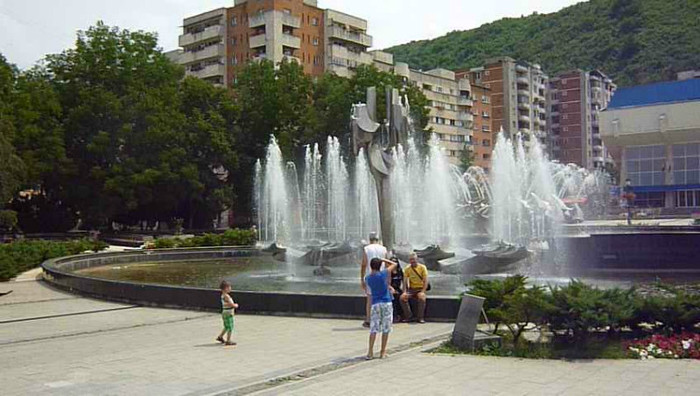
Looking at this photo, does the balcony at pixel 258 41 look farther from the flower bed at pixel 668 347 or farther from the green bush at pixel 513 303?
the flower bed at pixel 668 347

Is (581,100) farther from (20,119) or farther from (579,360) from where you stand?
(579,360)

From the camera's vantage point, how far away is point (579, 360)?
9336 mm

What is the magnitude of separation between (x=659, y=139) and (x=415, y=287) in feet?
252

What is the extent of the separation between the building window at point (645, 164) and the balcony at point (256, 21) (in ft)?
148

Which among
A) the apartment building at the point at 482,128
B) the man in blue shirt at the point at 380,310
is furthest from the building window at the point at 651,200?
the man in blue shirt at the point at 380,310

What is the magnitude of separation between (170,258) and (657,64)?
393 ft

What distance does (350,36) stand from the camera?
274 ft

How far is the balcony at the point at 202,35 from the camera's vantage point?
8188 centimetres

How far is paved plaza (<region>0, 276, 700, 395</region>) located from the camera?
806 cm

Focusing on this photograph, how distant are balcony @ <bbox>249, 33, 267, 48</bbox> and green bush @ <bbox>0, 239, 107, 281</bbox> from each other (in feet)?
149

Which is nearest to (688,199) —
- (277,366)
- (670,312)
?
(670,312)

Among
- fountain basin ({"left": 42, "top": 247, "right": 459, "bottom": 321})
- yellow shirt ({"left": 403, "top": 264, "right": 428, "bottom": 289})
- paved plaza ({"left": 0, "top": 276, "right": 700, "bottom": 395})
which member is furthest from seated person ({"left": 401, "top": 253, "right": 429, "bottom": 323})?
paved plaza ({"left": 0, "top": 276, "right": 700, "bottom": 395})

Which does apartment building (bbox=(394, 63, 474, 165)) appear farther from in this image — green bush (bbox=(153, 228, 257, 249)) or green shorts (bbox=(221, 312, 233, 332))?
green shorts (bbox=(221, 312, 233, 332))

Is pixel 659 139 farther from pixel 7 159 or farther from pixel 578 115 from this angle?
pixel 7 159
